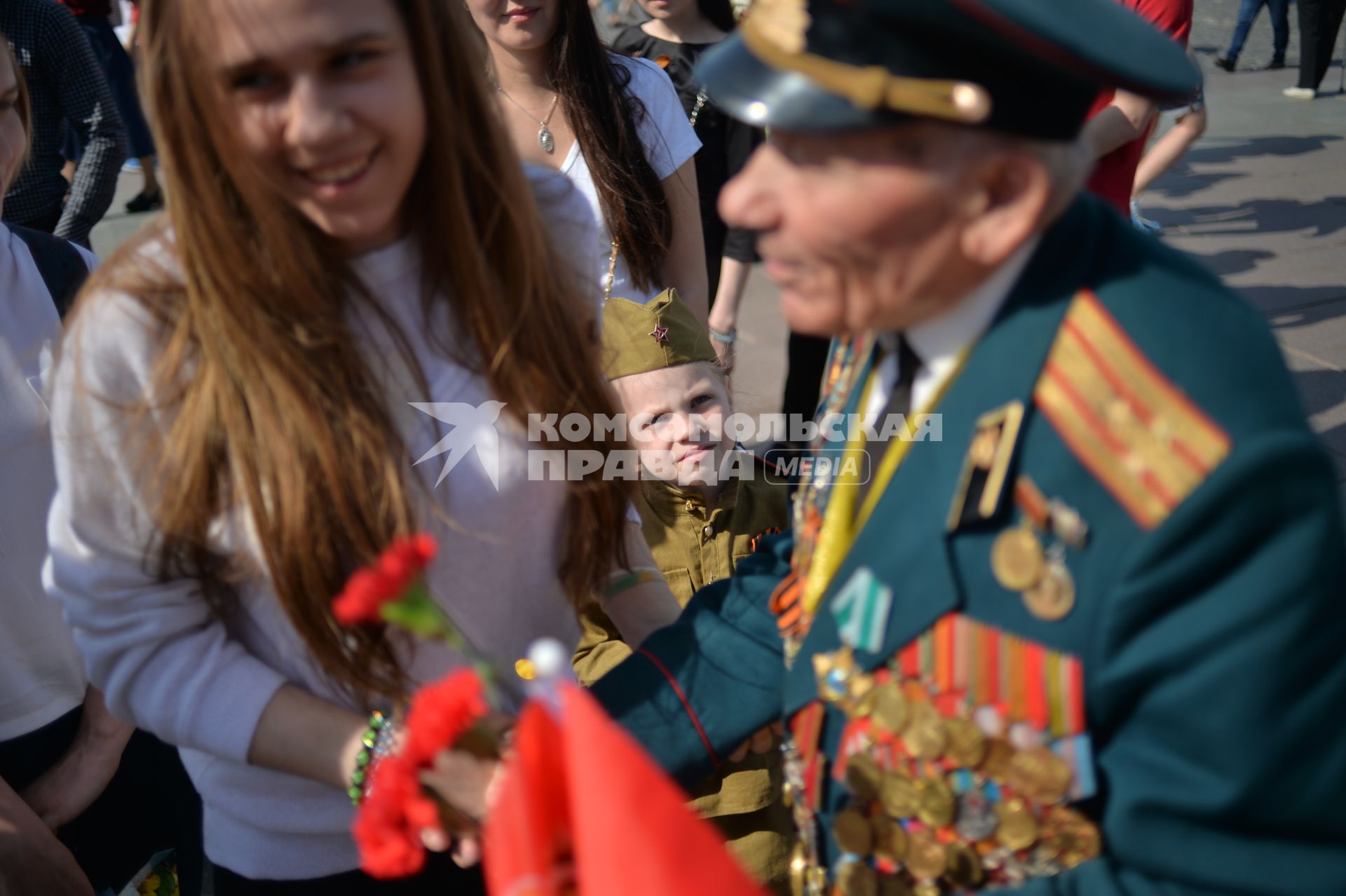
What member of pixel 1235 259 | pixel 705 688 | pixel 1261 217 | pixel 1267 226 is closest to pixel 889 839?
pixel 705 688

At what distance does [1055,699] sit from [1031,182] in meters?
0.49

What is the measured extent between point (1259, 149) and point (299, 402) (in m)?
8.71

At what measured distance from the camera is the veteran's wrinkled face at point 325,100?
1276 mm

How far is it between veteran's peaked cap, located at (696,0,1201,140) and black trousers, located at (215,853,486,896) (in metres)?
1.15

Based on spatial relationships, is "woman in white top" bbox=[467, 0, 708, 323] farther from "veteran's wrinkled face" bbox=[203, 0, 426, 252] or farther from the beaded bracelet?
the beaded bracelet

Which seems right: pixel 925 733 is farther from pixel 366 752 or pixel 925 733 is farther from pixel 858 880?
pixel 366 752

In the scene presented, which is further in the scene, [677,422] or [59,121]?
[59,121]

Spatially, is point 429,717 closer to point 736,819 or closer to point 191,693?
point 191,693

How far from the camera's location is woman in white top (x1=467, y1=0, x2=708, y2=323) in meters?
2.85

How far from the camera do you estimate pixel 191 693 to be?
1.43m

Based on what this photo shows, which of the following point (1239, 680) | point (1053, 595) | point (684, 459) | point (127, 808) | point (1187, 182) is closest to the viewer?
point (1239, 680)

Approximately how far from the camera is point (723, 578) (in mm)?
2262

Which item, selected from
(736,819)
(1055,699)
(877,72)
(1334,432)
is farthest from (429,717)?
(1334,432)

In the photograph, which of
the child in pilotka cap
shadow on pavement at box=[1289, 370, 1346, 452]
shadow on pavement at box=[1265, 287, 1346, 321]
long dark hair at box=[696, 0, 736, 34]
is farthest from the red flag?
shadow on pavement at box=[1265, 287, 1346, 321]
